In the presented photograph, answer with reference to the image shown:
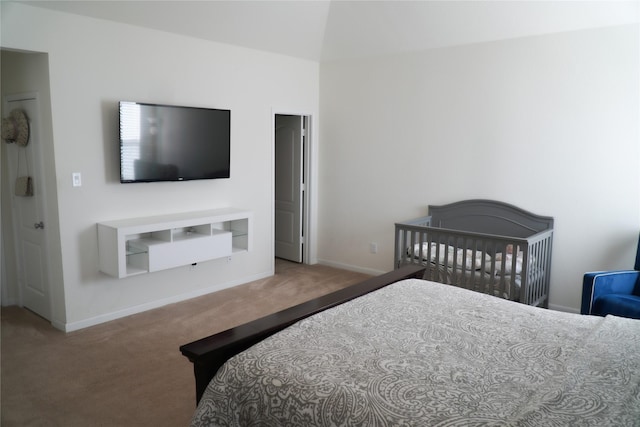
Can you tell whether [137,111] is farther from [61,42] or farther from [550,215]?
[550,215]

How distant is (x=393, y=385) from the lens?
163 cm

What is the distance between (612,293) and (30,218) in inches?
188

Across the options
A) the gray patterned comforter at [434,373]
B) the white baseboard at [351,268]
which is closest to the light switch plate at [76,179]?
the gray patterned comforter at [434,373]

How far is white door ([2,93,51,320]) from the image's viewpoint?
399cm

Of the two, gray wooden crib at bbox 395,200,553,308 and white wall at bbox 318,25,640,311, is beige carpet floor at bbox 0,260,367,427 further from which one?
white wall at bbox 318,25,640,311

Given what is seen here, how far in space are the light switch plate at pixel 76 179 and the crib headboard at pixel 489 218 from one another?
3360 mm

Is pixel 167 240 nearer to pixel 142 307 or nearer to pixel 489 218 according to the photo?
pixel 142 307

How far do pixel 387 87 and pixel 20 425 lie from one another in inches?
176

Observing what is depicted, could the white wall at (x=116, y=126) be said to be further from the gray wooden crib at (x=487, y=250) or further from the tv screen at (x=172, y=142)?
the gray wooden crib at (x=487, y=250)

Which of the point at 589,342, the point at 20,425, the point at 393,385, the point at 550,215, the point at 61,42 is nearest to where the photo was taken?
the point at 393,385

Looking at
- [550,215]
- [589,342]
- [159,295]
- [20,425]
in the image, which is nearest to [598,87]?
[550,215]

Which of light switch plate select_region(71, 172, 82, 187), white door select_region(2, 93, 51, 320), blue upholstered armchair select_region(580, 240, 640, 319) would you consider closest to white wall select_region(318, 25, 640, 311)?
blue upholstered armchair select_region(580, 240, 640, 319)

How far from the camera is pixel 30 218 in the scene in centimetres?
426

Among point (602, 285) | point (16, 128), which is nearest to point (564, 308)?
point (602, 285)
